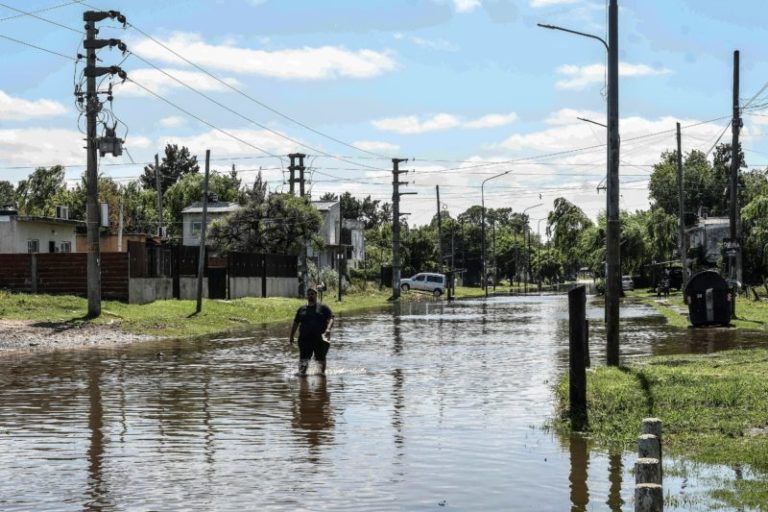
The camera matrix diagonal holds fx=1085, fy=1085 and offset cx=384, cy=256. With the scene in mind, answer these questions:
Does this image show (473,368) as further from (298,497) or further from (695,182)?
(695,182)

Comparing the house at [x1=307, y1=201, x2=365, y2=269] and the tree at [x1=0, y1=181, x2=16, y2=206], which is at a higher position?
the tree at [x1=0, y1=181, x2=16, y2=206]

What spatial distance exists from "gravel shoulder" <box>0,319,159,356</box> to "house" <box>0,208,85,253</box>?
19029 millimetres

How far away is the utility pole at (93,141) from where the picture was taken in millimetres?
35625

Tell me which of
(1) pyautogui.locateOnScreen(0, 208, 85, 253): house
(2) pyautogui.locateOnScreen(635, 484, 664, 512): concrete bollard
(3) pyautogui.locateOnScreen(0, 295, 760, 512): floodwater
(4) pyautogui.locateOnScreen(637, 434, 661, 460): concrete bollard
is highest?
(1) pyautogui.locateOnScreen(0, 208, 85, 253): house


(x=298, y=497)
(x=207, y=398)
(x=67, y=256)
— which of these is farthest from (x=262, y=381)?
(x=67, y=256)

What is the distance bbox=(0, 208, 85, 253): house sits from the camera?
167 ft

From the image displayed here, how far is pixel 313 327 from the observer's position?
769 inches

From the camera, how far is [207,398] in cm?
1708

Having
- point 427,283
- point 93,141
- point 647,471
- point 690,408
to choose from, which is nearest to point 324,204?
point 427,283

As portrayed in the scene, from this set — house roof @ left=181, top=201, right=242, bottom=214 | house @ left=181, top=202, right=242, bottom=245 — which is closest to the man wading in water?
house roof @ left=181, top=201, right=242, bottom=214

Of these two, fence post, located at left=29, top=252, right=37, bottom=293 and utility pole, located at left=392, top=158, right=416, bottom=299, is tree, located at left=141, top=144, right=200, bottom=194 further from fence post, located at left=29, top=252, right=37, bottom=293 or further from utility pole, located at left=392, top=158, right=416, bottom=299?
fence post, located at left=29, top=252, right=37, bottom=293

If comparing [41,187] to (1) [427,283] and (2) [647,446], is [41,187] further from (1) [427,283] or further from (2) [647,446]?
Answer: (2) [647,446]

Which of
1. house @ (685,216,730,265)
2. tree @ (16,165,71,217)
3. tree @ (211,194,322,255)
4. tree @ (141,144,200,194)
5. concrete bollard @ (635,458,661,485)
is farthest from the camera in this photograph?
tree @ (141,144,200,194)

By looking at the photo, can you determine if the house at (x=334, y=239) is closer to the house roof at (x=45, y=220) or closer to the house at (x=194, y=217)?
the house at (x=194, y=217)
